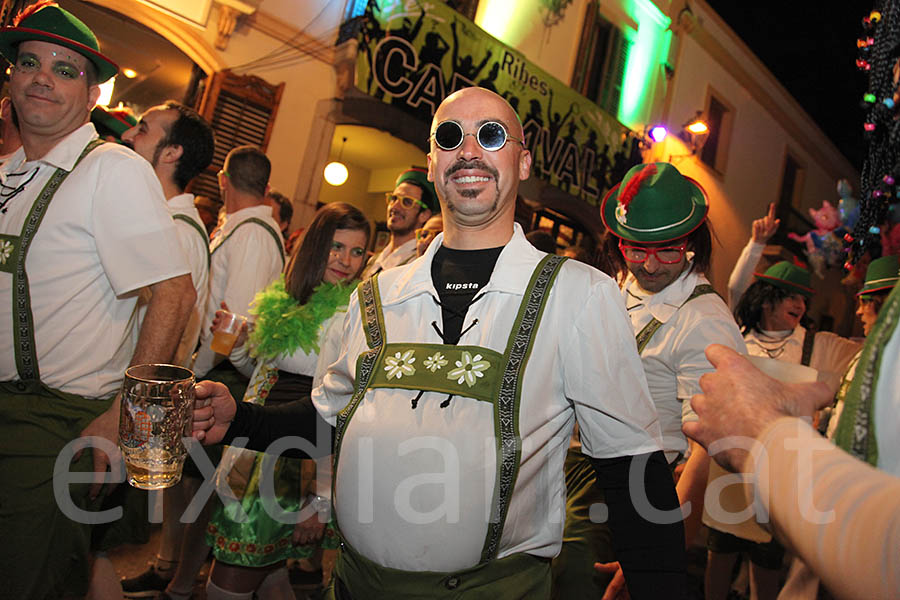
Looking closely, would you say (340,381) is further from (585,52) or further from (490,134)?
(585,52)

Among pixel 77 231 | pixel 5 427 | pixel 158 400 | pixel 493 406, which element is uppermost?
pixel 77 231

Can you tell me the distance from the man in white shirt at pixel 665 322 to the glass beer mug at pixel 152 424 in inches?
67.9

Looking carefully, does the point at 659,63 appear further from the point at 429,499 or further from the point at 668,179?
the point at 429,499

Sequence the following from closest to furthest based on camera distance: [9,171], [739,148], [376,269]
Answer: [9,171], [376,269], [739,148]

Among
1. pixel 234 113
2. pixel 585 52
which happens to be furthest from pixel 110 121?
pixel 585 52

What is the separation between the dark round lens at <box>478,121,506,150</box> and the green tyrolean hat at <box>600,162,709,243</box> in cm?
144

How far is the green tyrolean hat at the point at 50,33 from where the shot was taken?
7.37ft

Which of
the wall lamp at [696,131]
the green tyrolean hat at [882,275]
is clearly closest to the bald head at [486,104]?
the green tyrolean hat at [882,275]

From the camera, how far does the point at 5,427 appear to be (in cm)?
201

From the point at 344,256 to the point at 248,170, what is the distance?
1156 millimetres

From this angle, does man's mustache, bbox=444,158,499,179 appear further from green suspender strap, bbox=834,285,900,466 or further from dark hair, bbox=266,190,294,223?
dark hair, bbox=266,190,294,223

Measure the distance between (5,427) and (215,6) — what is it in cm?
634

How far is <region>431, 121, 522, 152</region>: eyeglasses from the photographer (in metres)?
1.86

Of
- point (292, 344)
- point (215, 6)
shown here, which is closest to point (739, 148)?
point (215, 6)
